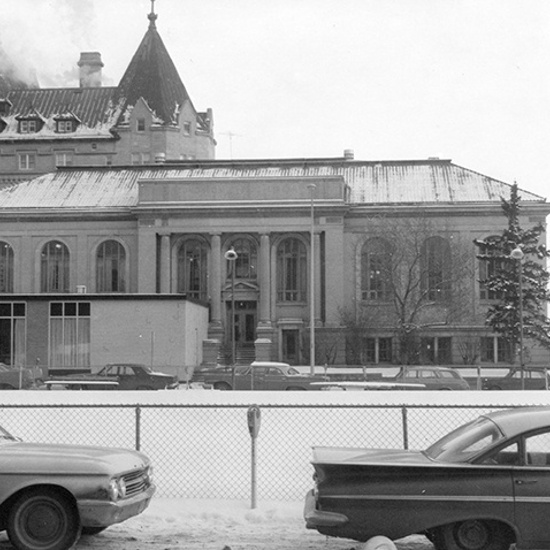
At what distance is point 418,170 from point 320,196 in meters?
8.83

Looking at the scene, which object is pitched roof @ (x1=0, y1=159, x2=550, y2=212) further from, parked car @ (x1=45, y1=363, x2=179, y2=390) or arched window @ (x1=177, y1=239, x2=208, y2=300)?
parked car @ (x1=45, y1=363, x2=179, y2=390)

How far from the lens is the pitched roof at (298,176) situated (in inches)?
2687

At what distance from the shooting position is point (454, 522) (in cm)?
1003

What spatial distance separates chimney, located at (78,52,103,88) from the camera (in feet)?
359

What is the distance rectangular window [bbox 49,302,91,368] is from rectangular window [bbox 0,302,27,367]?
1.63 metres

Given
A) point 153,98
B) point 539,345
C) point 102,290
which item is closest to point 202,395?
point 539,345

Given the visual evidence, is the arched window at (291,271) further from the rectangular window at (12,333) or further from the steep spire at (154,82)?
the steep spire at (154,82)

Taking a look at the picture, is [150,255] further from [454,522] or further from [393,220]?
[454,522]

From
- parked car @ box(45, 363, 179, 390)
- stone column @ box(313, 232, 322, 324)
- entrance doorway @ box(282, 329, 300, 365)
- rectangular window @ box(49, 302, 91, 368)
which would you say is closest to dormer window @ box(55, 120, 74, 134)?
stone column @ box(313, 232, 322, 324)

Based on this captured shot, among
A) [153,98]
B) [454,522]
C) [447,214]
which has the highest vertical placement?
[153,98]

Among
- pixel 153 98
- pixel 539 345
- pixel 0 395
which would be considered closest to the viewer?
pixel 0 395

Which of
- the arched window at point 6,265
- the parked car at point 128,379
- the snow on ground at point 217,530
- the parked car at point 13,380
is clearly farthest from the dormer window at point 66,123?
the snow on ground at point 217,530

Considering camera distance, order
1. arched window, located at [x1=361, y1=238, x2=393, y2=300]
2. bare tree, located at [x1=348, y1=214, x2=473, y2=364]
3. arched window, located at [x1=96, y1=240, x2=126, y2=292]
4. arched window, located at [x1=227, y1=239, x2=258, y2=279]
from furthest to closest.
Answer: arched window, located at [x1=96, y1=240, x2=126, y2=292] < arched window, located at [x1=227, y1=239, x2=258, y2=279] < arched window, located at [x1=361, y1=238, x2=393, y2=300] < bare tree, located at [x1=348, y1=214, x2=473, y2=364]

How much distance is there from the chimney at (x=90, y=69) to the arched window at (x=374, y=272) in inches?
2038
